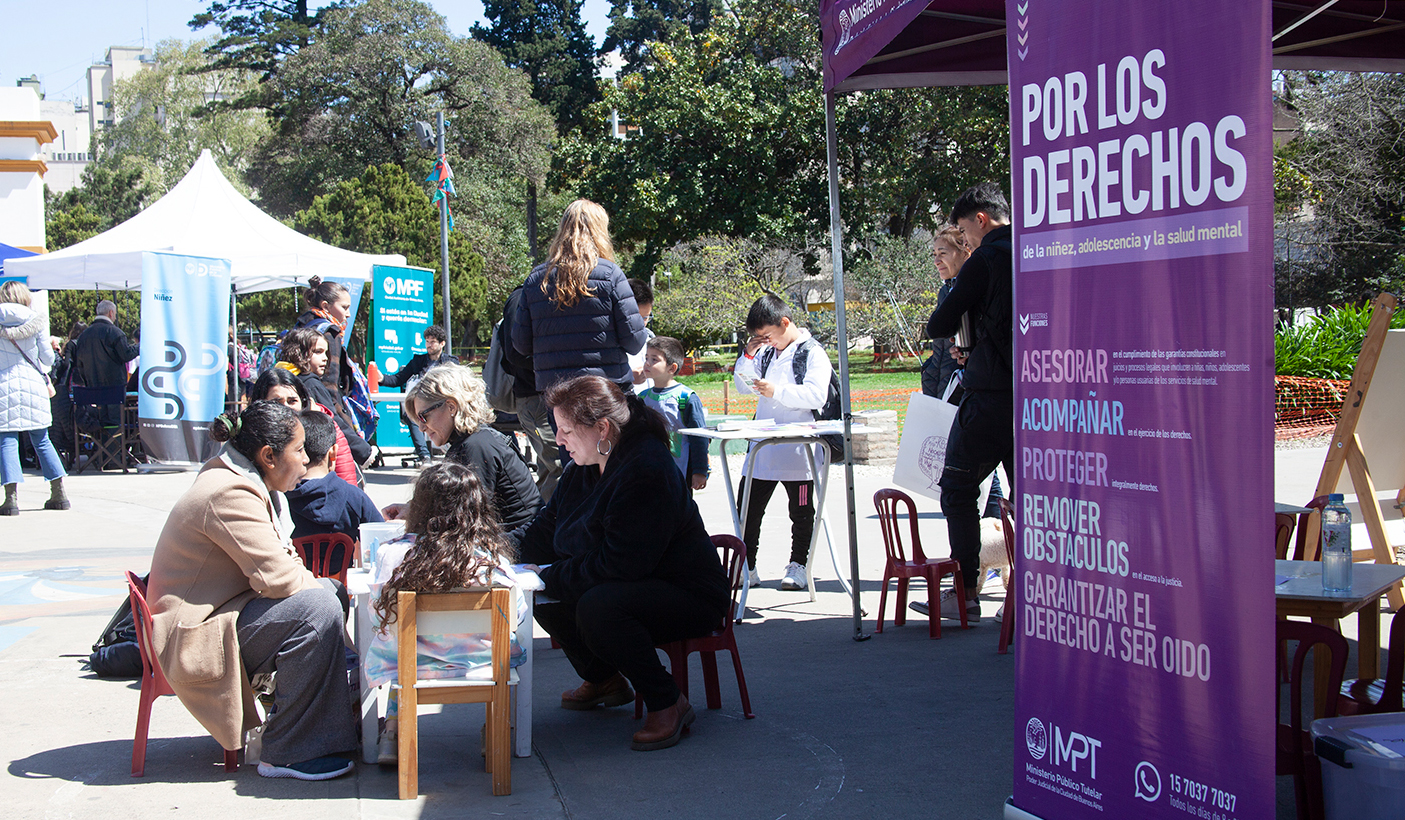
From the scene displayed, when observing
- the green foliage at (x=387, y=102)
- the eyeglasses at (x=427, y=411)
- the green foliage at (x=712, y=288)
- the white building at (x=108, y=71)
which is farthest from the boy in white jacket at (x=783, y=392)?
the white building at (x=108, y=71)

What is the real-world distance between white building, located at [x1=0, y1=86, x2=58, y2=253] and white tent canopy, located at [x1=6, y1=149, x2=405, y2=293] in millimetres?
7864

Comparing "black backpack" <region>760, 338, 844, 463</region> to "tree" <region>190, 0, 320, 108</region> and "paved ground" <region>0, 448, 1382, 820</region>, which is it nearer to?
"paved ground" <region>0, 448, 1382, 820</region>

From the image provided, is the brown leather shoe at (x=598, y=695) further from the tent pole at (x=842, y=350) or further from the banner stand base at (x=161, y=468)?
the banner stand base at (x=161, y=468)

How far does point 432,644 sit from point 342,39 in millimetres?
37112

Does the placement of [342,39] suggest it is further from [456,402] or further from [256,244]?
[456,402]

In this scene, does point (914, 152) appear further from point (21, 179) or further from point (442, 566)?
point (442, 566)

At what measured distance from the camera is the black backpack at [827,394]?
19.2 ft

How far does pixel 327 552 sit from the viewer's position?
4.60 metres

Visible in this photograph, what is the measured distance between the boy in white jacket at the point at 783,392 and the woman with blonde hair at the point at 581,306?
94 centimetres

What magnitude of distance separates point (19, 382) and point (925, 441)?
24.8 feet

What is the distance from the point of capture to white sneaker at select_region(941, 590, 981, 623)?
17.3 ft

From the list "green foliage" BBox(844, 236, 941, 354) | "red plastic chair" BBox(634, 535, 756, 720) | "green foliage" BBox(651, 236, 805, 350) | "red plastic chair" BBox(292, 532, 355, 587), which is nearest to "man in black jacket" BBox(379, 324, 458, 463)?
"red plastic chair" BBox(292, 532, 355, 587)

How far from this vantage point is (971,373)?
15.0 ft

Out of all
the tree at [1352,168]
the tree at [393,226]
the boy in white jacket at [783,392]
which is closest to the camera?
the boy in white jacket at [783,392]
